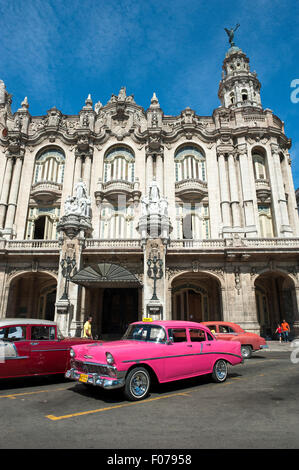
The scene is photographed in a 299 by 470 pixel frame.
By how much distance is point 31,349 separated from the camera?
7.61 meters

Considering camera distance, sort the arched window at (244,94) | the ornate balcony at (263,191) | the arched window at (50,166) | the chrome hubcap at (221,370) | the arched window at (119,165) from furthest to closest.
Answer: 1. the arched window at (244,94)
2. the arched window at (50,166)
3. the arched window at (119,165)
4. the ornate balcony at (263,191)
5. the chrome hubcap at (221,370)

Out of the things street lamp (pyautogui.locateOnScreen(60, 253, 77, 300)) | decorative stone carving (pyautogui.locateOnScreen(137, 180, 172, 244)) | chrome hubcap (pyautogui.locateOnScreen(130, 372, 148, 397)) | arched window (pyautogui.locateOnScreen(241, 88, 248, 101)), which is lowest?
chrome hubcap (pyautogui.locateOnScreen(130, 372, 148, 397))

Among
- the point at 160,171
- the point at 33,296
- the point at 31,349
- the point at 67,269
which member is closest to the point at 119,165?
the point at 160,171

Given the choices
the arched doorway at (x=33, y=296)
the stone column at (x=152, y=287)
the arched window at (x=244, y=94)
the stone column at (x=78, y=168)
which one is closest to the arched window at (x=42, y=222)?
the stone column at (x=78, y=168)

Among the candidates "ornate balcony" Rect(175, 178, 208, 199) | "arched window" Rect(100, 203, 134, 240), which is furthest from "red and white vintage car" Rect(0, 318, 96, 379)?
"ornate balcony" Rect(175, 178, 208, 199)

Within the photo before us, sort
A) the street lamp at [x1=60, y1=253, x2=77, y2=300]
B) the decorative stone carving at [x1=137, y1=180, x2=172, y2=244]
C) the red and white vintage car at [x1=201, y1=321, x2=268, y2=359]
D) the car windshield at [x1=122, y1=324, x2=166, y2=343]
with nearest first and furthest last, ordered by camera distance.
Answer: the car windshield at [x1=122, y1=324, x2=166, y2=343] → the red and white vintage car at [x1=201, y1=321, x2=268, y2=359] → the street lamp at [x1=60, y1=253, x2=77, y2=300] → the decorative stone carving at [x1=137, y1=180, x2=172, y2=244]

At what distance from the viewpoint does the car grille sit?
19.5 ft

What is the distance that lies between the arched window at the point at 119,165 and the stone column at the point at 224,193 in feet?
25.5

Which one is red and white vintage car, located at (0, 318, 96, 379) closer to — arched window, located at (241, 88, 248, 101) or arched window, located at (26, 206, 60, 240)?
arched window, located at (26, 206, 60, 240)

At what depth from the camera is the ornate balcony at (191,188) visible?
24812 millimetres

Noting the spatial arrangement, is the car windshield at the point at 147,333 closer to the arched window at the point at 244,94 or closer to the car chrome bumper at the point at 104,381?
the car chrome bumper at the point at 104,381

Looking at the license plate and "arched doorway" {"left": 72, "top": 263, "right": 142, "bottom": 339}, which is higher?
"arched doorway" {"left": 72, "top": 263, "right": 142, "bottom": 339}

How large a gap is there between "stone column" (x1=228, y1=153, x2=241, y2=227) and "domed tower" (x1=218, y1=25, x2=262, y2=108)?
8030 millimetres

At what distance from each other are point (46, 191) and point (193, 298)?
15.2 meters
